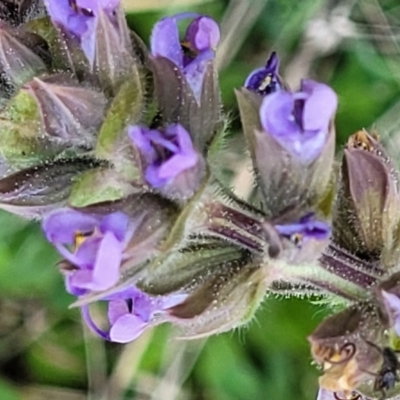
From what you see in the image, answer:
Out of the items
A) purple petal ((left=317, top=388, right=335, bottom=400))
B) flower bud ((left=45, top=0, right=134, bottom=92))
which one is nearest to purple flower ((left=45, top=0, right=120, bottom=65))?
flower bud ((left=45, top=0, right=134, bottom=92))

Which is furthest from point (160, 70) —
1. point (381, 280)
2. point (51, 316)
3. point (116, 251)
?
point (51, 316)

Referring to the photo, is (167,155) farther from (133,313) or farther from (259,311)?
(259,311)

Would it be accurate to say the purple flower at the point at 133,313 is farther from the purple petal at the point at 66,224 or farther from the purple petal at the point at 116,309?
the purple petal at the point at 66,224

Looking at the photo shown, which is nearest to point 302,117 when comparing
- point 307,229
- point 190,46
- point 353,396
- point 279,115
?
point 279,115

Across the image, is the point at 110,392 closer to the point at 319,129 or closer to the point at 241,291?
the point at 241,291

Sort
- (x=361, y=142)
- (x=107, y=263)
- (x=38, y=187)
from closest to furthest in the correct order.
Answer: (x=107, y=263) < (x=38, y=187) < (x=361, y=142)

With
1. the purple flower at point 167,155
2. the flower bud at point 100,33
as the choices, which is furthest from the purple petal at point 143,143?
the flower bud at point 100,33
